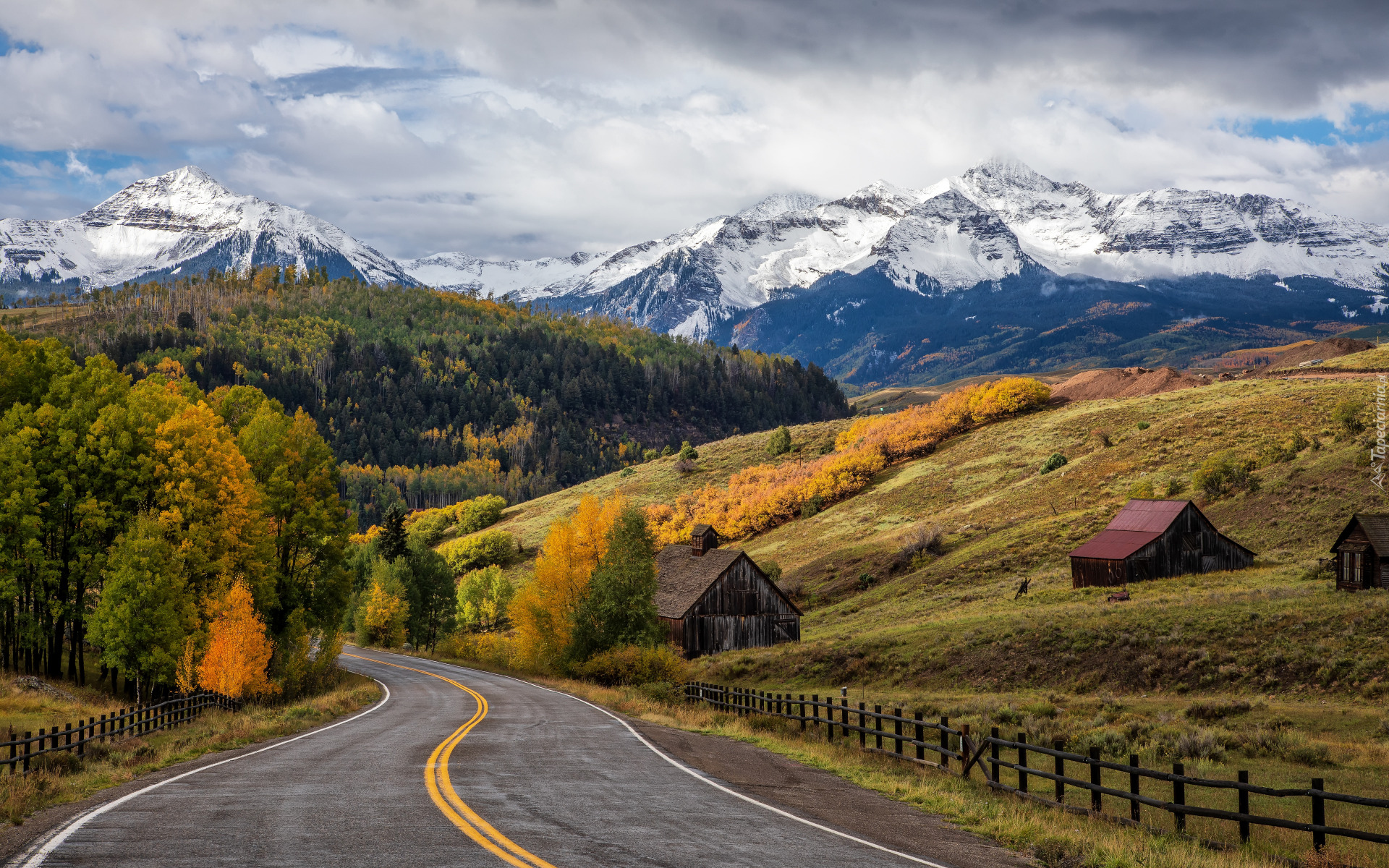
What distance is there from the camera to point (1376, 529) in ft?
Result: 136

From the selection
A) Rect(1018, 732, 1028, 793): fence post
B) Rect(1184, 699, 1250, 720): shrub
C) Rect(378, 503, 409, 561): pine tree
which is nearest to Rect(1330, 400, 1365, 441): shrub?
Rect(1184, 699, 1250, 720): shrub

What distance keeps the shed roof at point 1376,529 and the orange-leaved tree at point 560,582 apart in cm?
3598

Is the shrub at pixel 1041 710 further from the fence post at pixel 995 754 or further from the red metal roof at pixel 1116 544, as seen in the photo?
the red metal roof at pixel 1116 544

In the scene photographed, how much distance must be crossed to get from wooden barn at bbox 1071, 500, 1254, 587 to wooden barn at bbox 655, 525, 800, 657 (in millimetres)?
19423

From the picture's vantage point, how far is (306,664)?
46.4 metres

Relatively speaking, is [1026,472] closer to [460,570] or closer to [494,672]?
[494,672]

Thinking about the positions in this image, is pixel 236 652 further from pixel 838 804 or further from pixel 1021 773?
pixel 1021 773

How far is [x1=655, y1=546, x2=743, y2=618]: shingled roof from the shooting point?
64.5m

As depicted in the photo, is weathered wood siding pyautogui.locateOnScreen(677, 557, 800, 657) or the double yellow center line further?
weathered wood siding pyautogui.locateOnScreen(677, 557, 800, 657)

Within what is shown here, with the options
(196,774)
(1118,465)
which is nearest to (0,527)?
(196,774)

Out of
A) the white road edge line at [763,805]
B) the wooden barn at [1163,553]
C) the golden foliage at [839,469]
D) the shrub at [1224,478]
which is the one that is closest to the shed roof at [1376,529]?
the wooden barn at [1163,553]

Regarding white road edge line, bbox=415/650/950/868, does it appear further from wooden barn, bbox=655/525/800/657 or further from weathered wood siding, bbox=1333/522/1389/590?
wooden barn, bbox=655/525/800/657

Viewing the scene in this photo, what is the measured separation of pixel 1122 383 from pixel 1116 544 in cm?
8034

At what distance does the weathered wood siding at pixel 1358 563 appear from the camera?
40406mm
